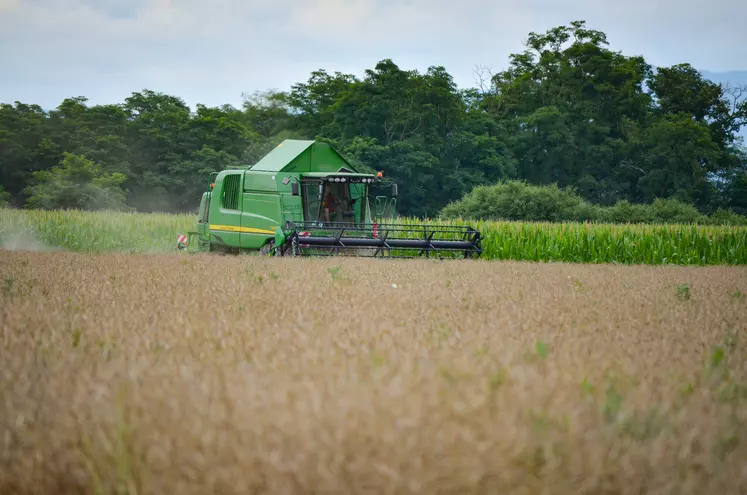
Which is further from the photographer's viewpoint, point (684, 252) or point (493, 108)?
point (493, 108)

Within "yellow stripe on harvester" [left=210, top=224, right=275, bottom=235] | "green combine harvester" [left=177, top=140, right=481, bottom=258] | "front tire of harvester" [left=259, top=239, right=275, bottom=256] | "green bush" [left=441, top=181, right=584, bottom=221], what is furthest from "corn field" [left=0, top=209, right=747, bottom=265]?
"green bush" [left=441, top=181, right=584, bottom=221]

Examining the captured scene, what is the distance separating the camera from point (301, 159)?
64.5ft

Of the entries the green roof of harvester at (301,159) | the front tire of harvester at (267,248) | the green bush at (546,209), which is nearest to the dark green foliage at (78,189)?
the green bush at (546,209)

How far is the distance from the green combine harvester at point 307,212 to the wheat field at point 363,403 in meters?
11.0

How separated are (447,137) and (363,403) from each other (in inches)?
2030

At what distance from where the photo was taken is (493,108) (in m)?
59.8

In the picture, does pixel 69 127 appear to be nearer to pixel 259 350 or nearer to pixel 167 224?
pixel 167 224

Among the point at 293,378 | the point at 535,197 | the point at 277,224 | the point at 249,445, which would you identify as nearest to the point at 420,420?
the point at 249,445

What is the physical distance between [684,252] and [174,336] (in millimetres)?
20265

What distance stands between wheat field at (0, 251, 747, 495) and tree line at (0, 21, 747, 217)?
144ft

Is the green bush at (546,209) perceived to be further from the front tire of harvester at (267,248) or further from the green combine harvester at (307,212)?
the front tire of harvester at (267,248)

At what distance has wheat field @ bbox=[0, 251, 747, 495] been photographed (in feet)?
8.86

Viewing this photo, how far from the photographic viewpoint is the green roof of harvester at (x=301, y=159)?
19.4m

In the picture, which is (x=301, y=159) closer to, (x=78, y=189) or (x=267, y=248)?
(x=267, y=248)
